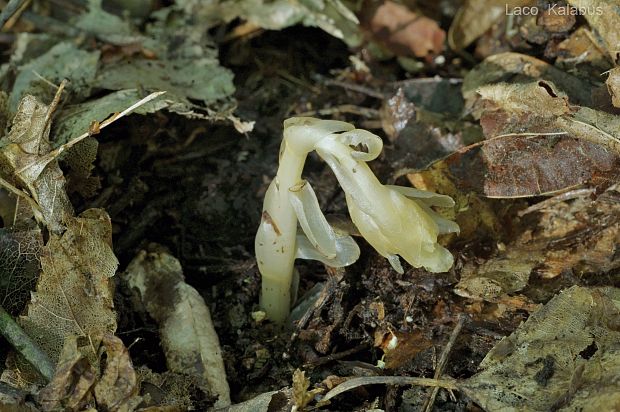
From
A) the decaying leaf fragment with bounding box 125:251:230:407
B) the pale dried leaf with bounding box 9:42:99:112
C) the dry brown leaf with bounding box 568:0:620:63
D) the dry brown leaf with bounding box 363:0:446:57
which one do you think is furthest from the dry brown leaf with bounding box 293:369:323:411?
the dry brown leaf with bounding box 363:0:446:57

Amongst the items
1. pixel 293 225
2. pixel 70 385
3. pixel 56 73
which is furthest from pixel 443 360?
pixel 56 73

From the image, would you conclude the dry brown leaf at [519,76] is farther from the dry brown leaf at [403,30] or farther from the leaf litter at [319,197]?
the dry brown leaf at [403,30]

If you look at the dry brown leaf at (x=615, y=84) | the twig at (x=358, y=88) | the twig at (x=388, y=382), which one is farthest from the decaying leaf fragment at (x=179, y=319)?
the dry brown leaf at (x=615, y=84)

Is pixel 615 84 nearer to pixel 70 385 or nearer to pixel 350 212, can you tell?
pixel 350 212

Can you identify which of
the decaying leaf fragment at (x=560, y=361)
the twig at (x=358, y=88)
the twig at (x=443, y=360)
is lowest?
the twig at (x=443, y=360)

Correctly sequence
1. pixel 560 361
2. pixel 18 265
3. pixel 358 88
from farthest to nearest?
pixel 358 88 < pixel 18 265 < pixel 560 361

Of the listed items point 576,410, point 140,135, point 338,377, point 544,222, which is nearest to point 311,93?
point 140,135

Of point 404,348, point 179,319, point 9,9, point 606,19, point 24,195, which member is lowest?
point 404,348
